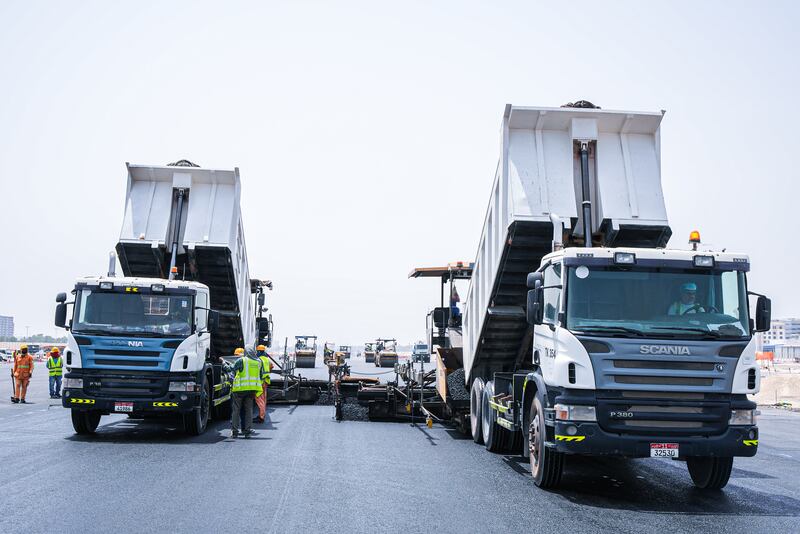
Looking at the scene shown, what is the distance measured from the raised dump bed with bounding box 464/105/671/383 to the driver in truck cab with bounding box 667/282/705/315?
2164 millimetres

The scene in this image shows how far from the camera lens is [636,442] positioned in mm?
7934

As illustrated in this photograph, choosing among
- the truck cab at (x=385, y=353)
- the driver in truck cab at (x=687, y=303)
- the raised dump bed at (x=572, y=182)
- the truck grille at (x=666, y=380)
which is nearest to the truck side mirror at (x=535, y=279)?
the raised dump bed at (x=572, y=182)

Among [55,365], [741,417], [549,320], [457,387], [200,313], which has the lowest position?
[741,417]

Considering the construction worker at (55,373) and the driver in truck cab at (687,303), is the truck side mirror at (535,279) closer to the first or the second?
the driver in truck cab at (687,303)

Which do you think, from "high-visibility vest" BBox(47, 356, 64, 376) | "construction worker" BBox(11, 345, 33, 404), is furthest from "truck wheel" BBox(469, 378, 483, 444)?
"high-visibility vest" BBox(47, 356, 64, 376)

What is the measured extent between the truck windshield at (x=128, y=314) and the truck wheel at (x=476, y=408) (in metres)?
4.81

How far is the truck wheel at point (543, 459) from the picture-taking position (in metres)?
8.49

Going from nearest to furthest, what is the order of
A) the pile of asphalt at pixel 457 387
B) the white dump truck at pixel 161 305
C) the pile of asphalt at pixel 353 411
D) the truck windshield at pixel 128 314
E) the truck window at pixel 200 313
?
1. the white dump truck at pixel 161 305
2. the truck windshield at pixel 128 314
3. the truck window at pixel 200 313
4. the pile of asphalt at pixel 457 387
5. the pile of asphalt at pixel 353 411

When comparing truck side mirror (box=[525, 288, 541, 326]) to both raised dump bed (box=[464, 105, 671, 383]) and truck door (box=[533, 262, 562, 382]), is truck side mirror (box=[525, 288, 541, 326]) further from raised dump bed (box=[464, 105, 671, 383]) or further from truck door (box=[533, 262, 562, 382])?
raised dump bed (box=[464, 105, 671, 383])

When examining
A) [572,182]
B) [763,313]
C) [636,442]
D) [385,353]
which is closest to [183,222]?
[572,182]

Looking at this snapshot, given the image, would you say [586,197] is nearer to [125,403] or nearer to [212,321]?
[212,321]

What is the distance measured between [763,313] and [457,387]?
7.00 meters

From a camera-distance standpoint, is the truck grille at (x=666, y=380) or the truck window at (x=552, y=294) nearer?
the truck grille at (x=666, y=380)

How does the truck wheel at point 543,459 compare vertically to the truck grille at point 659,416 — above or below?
below
